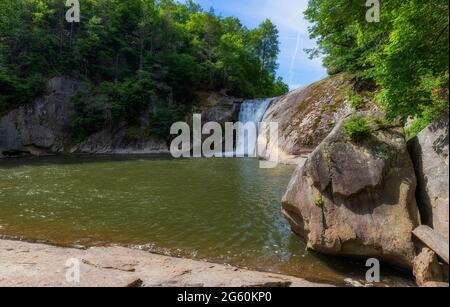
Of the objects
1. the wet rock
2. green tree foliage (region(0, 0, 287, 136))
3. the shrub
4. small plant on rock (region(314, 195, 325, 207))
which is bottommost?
the wet rock

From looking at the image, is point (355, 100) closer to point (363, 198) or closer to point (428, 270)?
point (363, 198)

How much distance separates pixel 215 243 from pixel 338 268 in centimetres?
292

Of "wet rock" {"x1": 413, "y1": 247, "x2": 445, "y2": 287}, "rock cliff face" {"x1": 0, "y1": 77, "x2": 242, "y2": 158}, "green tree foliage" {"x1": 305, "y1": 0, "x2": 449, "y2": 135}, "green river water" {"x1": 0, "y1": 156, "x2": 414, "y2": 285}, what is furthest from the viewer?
"rock cliff face" {"x1": 0, "y1": 77, "x2": 242, "y2": 158}

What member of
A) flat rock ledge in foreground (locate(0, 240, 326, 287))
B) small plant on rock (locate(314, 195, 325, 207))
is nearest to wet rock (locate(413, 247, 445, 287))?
flat rock ledge in foreground (locate(0, 240, 326, 287))

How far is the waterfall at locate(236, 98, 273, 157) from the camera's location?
100ft

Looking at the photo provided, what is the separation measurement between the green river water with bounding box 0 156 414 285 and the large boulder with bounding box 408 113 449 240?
4.18 feet

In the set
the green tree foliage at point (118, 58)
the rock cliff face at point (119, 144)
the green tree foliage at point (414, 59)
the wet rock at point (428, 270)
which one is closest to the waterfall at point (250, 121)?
the green tree foliage at point (118, 58)

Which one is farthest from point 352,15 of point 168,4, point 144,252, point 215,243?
point 168,4

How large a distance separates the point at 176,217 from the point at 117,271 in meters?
4.27

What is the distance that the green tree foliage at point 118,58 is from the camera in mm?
33625

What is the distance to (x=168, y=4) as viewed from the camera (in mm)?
56594

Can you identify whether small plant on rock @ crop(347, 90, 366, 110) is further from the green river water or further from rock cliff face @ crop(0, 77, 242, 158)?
rock cliff face @ crop(0, 77, 242, 158)

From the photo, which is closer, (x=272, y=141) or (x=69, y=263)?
(x=69, y=263)
